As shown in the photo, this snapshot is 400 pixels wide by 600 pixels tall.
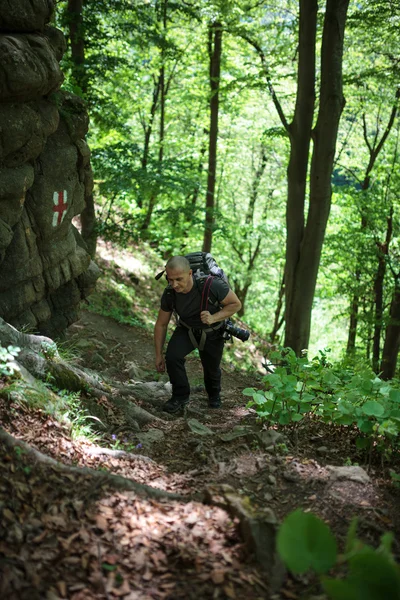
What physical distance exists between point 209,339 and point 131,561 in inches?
144

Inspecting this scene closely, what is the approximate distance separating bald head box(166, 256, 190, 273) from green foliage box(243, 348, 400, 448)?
4.48 feet

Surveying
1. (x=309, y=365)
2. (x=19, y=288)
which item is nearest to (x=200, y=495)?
(x=309, y=365)

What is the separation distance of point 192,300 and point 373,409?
2.56 metres

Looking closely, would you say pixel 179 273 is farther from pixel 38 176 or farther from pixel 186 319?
pixel 38 176

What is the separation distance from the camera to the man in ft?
18.2

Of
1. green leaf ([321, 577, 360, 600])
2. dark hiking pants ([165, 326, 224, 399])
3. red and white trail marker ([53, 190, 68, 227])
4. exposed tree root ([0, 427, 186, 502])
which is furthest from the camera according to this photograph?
red and white trail marker ([53, 190, 68, 227])

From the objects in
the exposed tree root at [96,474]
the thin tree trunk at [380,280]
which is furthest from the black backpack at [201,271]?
the thin tree trunk at [380,280]

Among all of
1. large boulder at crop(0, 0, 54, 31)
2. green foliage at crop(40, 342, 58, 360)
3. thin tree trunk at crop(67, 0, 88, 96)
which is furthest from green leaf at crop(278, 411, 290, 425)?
thin tree trunk at crop(67, 0, 88, 96)

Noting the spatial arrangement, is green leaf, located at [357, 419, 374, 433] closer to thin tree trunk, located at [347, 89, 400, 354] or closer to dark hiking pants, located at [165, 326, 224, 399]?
dark hiking pants, located at [165, 326, 224, 399]

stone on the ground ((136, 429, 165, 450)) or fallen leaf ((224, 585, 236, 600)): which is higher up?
stone on the ground ((136, 429, 165, 450))

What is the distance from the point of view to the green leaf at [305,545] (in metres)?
1.97

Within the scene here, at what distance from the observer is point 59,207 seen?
23.0 ft

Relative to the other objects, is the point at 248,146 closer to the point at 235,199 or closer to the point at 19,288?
the point at 235,199

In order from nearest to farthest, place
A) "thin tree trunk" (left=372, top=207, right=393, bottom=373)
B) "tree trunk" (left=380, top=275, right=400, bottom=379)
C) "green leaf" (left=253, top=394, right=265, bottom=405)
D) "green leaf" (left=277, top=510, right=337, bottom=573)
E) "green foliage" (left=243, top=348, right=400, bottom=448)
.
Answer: "green leaf" (left=277, top=510, right=337, bottom=573), "green foliage" (left=243, top=348, right=400, bottom=448), "green leaf" (left=253, top=394, right=265, bottom=405), "tree trunk" (left=380, top=275, right=400, bottom=379), "thin tree trunk" (left=372, top=207, right=393, bottom=373)
